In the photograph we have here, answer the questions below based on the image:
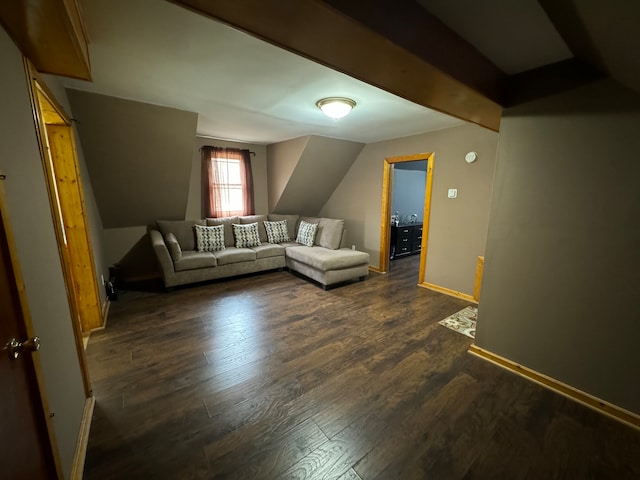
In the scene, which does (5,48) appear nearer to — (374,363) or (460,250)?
(374,363)

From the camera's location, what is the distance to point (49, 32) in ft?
3.77

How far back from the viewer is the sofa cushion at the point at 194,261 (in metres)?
3.68

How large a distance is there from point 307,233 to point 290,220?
0.64m

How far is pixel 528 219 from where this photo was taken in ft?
6.47

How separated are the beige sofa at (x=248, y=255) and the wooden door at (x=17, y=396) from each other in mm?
2794

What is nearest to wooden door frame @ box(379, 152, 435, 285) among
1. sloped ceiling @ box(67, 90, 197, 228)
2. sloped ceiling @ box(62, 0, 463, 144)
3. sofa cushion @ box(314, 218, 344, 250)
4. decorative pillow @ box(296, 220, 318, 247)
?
sloped ceiling @ box(62, 0, 463, 144)

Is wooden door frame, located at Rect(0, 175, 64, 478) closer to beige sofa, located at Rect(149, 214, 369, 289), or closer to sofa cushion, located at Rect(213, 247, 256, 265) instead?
beige sofa, located at Rect(149, 214, 369, 289)

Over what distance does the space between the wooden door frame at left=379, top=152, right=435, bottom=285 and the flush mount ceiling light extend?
172 cm

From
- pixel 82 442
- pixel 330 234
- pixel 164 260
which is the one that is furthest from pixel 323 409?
pixel 330 234

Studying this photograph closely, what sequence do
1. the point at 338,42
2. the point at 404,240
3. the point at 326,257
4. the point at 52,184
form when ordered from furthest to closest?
the point at 404,240, the point at 326,257, the point at 52,184, the point at 338,42

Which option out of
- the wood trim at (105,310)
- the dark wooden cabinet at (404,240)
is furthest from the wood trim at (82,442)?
the dark wooden cabinet at (404,240)

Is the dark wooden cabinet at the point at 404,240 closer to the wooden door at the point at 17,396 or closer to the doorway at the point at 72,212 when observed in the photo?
the doorway at the point at 72,212

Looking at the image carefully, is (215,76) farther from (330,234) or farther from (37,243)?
(330,234)

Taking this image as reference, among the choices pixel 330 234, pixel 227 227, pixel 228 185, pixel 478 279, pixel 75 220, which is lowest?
pixel 478 279
